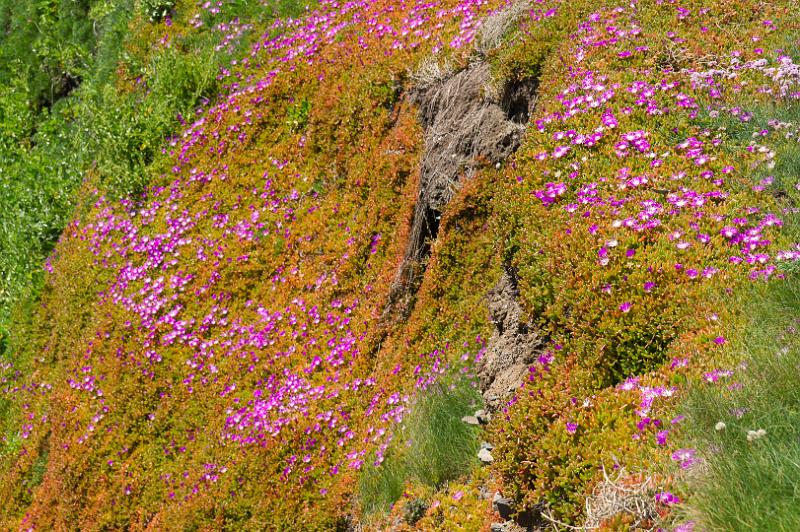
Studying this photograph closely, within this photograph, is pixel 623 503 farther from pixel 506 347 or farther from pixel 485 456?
pixel 506 347

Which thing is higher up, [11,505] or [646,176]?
[646,176]

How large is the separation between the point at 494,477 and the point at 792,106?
4195 mm

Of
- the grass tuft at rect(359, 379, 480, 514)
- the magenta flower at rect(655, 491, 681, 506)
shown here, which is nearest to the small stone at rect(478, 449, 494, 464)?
the grass tuft at rect(359, 379, 480, 514)

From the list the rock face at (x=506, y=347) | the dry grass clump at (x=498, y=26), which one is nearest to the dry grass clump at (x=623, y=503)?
the rock face at (x=506, y=347)

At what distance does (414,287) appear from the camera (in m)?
8.62

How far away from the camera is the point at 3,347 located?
53.7 feet

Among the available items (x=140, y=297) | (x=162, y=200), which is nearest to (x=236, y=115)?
(x=162, y=200)

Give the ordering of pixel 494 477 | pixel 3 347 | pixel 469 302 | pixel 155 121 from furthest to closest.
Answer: pixel 3 347 < pixel 155 121 < pixel 469 302 < pixel 494 477

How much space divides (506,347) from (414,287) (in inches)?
86.9

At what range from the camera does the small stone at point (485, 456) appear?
234 inches

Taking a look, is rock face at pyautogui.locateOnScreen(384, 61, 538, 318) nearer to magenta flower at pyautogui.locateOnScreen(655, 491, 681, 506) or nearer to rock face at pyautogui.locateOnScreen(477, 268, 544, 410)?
rock face at pyautogui.locateOnScreen(477, 268, 544, 410)

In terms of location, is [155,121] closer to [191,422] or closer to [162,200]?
[162,200]

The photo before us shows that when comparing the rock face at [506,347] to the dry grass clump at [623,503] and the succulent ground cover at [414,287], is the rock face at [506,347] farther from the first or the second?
the dry grass clump at [623,503]

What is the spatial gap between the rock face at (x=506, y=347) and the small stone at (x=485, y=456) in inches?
15.7
